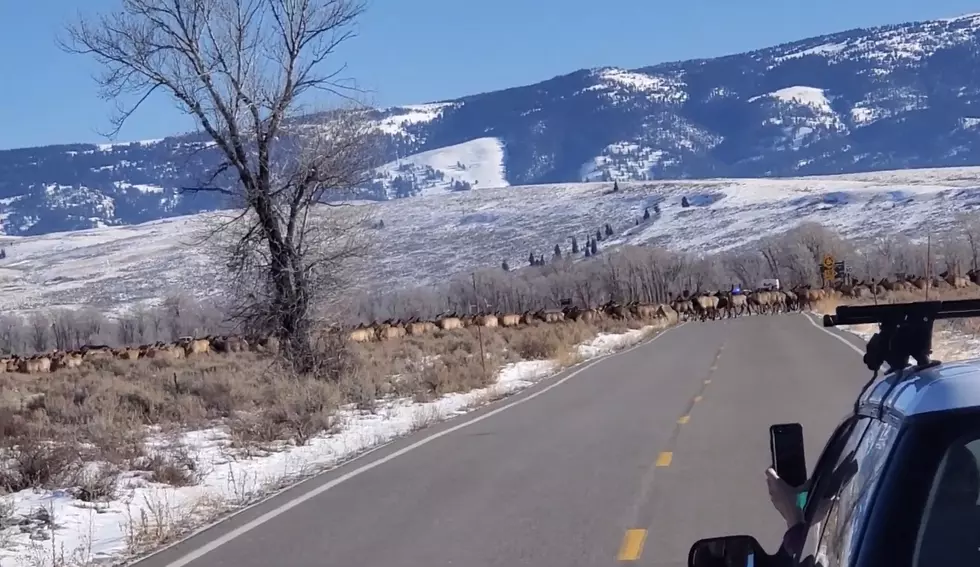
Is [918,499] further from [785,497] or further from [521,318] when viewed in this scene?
[521,318]

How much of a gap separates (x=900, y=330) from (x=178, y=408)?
1888cm

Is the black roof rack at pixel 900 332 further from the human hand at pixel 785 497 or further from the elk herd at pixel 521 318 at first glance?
the elk herd at pixel 521 318

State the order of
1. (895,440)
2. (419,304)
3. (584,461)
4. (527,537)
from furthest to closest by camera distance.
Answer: (419,304) < (584,461) < (527,537) < (895,440)

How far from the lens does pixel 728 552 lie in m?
3.81

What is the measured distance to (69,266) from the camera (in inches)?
7726

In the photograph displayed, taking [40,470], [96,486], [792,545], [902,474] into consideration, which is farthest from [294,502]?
[902,474]

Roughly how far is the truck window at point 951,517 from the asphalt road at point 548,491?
529 centimetres

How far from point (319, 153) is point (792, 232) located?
115539 mm

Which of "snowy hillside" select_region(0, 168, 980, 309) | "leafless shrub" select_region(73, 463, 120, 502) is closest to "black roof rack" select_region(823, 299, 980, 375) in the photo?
"leafless shrub" select_region(73, 463, 120, 502)

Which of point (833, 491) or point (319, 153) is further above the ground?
point (319, 153)

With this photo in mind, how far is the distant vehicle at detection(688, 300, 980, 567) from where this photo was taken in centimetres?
288

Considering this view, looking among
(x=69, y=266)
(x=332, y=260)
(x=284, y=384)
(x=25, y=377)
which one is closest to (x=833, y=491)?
(x=284, y=384)

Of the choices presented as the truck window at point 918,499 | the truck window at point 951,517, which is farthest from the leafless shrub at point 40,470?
the truck window at point 918,499

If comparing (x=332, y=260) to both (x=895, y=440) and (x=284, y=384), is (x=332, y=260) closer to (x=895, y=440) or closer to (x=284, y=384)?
(x=284, y=384)
